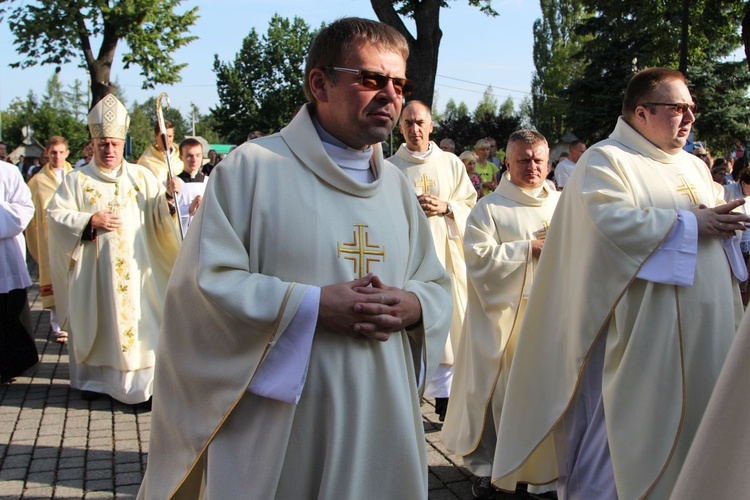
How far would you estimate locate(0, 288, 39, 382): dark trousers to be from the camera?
7.23 m

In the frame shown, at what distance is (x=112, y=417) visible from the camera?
20.8 ft

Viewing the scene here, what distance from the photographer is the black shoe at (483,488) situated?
4727 mm

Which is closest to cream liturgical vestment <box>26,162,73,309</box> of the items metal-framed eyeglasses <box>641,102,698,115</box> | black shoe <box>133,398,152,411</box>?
black shoe <box>133,398,152,411</box>

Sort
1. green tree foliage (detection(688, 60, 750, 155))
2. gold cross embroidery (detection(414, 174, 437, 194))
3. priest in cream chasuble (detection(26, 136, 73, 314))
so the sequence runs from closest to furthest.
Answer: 1. gold cross embroidery (detection(414, 174, 437, 194))
2. priest in cream chasuble (detection(26, 136, 73, 314))
3. green tree foliage (detection(688, 60, 750, 155))

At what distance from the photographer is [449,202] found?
6645mm

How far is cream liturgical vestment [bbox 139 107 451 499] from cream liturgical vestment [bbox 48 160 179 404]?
414cm

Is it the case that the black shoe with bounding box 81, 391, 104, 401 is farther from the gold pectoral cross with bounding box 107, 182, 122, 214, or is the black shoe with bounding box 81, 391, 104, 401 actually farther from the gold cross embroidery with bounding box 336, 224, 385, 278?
the gold cross embroidery with bounding box 336, 224, 385, 278

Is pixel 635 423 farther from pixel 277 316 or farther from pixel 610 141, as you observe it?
pixel 277 316

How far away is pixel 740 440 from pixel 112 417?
19.0 ft

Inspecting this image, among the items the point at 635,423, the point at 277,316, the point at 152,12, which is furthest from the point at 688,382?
the point at 152,12

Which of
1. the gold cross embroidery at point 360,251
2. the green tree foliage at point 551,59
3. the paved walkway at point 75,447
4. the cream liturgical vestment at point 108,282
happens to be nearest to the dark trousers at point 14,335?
the paved walkway at point 75,447

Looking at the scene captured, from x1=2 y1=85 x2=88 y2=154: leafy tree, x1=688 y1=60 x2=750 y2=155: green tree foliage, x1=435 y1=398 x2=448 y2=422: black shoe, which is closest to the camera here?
x1=435 y1=398 x2=448 y2=422: black shoe

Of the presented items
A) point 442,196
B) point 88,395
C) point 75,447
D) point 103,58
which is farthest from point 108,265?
point 103,58

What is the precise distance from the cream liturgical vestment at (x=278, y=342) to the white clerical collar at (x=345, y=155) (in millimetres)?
73
